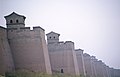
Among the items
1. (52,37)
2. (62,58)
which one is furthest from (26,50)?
(52,37)

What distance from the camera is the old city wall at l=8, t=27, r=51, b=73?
23.8 meters

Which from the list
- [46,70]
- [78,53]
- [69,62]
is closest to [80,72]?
[78,53]

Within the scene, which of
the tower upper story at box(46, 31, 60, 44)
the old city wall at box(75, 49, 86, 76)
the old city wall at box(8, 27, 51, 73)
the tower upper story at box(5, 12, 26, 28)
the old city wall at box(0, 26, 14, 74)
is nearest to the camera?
the old city wall at box(0, 26, 14, 74)

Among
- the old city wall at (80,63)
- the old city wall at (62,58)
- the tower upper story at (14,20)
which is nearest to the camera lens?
the tower upper story at (14,20)

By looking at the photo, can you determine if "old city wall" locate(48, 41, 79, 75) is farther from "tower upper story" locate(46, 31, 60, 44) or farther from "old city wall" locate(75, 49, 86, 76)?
"old city wall" locate(75, 49, 86, 76)

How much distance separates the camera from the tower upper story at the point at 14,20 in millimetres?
25922

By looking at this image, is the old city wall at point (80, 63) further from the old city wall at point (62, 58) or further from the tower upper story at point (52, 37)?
the tower upper story at point (52, 37)

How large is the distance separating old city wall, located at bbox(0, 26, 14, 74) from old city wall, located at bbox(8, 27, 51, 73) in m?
0.79

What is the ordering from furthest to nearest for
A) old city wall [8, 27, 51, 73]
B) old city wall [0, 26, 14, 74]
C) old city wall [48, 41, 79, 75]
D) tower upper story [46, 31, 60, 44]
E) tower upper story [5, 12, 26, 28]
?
tower upper story [46, 31, 60, 44]
old city wall [48, 41, 79, 75]
tower upper story [5, 12, 26, 28]
old city wall [8, 27, 51, 73]
old city wall [0, 26, 14, 74]

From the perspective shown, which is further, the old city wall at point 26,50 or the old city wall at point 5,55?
the old city wall at point 26,50

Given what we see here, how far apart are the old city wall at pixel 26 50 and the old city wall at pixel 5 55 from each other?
31.2 inches

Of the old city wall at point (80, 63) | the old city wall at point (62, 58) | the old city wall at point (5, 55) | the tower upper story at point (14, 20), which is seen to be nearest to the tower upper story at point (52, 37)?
the old city wall at point (62, 58)

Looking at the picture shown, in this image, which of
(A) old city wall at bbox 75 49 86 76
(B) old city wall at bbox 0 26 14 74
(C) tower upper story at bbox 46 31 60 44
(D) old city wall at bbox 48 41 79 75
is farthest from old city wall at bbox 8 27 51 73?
(A) old city wall at bbox 75 49 86 76

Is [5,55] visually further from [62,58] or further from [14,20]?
[62,58]
